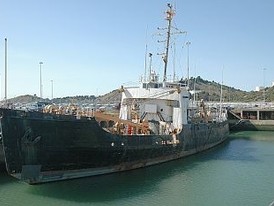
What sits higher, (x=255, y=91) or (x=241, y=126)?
(x=255, y=91)

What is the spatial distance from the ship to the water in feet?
2.33

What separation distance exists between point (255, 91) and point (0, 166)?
145299mm

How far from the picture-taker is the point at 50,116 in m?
18.2

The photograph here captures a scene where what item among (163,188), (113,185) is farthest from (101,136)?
(163,188)

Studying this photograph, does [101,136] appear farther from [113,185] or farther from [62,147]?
[113,185]

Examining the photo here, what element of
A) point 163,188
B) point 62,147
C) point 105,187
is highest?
point 62,147

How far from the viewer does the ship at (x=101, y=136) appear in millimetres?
17672

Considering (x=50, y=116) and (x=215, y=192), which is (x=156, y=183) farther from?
(x=50, y=116)

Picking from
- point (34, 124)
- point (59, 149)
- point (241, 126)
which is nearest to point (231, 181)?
point (59, 149)

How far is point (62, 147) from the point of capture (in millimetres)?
18500

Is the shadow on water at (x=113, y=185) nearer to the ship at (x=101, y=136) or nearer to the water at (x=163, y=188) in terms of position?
the water at (x=163, y=188)

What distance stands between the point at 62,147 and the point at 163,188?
17.3ft

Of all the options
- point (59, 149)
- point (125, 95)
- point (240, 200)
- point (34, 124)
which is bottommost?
point (240, 200)

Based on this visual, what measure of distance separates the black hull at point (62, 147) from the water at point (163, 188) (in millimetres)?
567
